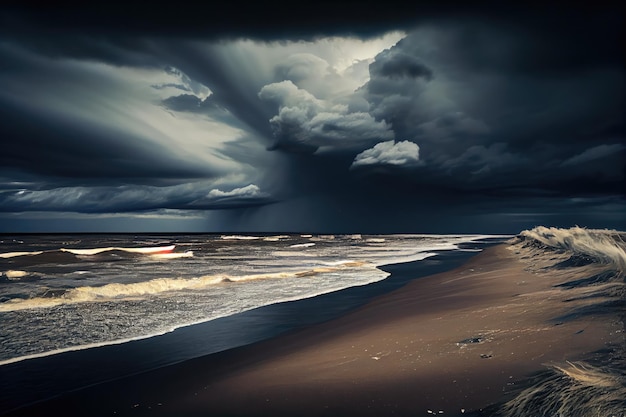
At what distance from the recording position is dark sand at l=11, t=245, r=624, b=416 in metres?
4.18

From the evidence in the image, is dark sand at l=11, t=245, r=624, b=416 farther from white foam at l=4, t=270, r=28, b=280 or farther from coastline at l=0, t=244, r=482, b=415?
white foam at l=4, t=270, r=28, b=280

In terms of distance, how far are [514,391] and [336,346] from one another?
330 cm

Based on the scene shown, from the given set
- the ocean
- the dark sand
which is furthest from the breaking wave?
the dark sand

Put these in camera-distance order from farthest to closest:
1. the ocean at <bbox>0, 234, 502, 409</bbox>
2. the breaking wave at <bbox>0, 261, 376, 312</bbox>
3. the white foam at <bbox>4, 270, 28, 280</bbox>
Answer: the white foam at <bbox>4, 270, 28, 280</bbox> → the breaking wave at <bbox>0, 261, 376, 312</bbox> → the ocean at <bbox>0, 234, 502, 409</bbox>

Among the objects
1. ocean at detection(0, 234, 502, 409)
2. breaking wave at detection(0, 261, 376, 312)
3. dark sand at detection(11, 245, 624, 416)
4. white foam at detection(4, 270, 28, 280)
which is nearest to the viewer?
dark sand at detection(11, 245, 624, 416)

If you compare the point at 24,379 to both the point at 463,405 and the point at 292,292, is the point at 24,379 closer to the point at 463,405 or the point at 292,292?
the point at 463,405

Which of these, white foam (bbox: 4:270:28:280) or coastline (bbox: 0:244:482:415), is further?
white foam (bbox: 4:270:28:280)

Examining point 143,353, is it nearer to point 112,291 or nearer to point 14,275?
point 112,291

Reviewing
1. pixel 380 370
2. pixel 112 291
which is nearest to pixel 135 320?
pixel 112 291

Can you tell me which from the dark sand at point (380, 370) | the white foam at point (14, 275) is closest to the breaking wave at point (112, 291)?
the white foam at point (14, 275)

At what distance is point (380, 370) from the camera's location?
5055mm

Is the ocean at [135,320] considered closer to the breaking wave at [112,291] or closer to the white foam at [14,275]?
the breaking wave at [112,291]

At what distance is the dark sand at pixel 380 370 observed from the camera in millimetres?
4176

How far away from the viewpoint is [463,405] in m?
3.76
